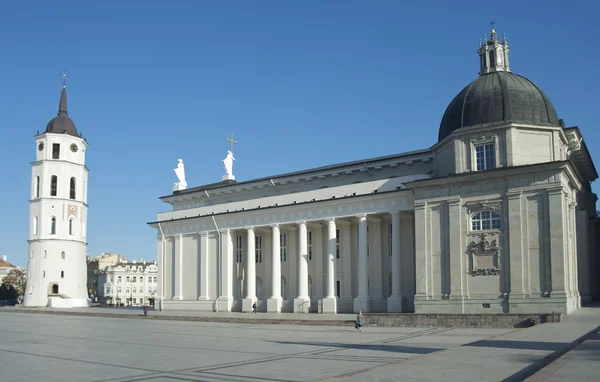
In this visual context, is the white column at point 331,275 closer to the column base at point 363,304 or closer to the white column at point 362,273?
the column base at point 363,304

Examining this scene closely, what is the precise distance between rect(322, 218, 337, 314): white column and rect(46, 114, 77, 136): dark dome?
5321 cm

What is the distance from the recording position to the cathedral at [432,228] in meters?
39.1

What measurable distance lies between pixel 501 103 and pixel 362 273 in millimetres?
16192

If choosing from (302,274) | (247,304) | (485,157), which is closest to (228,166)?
(247,304)

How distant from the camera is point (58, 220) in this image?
282 feet

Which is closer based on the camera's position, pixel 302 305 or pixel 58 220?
pixel 302 305

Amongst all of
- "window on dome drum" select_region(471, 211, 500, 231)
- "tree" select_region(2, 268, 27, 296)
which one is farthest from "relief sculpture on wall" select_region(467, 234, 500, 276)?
"tree" select_region(2, 268, 27, 296)

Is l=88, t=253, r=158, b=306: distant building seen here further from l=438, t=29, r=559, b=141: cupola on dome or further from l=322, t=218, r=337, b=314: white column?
l=438, t=29, r=559, b=141: cupola on dome

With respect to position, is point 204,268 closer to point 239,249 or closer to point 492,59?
point 239,249

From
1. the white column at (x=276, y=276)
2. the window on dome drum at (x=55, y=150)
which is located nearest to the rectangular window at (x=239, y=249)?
the white column at (x=276, y=276)

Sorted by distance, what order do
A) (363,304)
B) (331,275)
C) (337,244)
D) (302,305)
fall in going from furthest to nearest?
1. (337,244)
2. (302,305)
3. (331,275)
4. (363,304)

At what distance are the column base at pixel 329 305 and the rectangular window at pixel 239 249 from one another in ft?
42.0

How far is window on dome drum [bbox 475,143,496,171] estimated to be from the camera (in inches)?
1625

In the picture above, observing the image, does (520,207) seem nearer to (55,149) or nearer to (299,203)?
(299,203)
